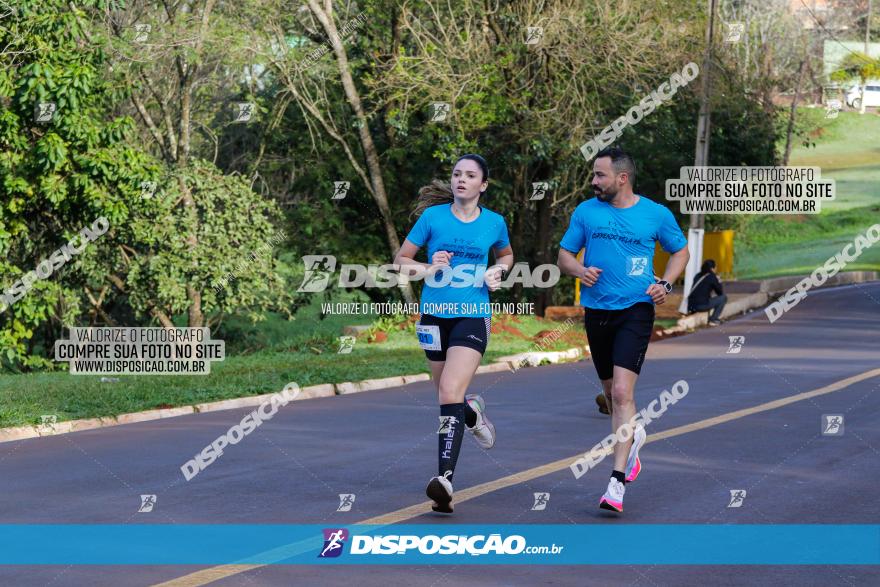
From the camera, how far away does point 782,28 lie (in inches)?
3088

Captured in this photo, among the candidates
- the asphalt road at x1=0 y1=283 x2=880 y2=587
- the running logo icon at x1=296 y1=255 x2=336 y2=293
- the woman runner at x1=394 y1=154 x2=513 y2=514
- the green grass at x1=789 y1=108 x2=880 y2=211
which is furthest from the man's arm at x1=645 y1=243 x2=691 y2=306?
the green grass at x1=789 y1=108 x2=880 y2=211

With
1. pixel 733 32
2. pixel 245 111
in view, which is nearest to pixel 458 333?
pixel 245 111

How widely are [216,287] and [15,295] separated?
4.65m

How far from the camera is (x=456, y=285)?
891 cm

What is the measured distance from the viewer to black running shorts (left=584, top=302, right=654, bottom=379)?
→ 8.95 metres

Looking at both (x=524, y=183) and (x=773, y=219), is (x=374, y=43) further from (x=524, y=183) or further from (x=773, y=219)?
(x=773, y=219)

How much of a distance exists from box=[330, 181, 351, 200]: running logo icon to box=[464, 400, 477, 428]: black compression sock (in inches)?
940

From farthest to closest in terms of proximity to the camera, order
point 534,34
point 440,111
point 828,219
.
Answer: point 828,219, point 440,111, point 534,34

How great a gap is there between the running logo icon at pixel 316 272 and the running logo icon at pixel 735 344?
35.7 ft

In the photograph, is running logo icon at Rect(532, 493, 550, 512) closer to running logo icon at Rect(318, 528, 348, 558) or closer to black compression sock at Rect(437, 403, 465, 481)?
black compression sock at Rect(437, 403, 465, 481)

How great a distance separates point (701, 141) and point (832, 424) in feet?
65.4

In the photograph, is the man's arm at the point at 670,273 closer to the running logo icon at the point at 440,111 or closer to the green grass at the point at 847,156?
the running logo icon at the point at 440,111

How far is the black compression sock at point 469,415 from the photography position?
9.46 metres

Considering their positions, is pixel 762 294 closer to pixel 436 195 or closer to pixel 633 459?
pixel 436 195
